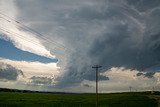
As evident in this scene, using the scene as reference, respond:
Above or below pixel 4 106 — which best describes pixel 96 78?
above

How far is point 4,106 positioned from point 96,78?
94.1 feet

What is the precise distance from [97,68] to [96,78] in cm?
258

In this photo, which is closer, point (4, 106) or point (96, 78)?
point (96, 78)

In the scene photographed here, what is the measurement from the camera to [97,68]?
58062mm

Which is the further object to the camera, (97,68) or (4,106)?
(4,106)

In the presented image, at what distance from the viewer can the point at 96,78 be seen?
56.5m

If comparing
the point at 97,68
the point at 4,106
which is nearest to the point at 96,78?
the point at 97,68

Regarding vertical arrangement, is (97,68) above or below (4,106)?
above

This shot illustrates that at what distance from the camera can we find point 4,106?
70.6 metres

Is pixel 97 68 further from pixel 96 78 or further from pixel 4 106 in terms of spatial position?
pixel 4 106
